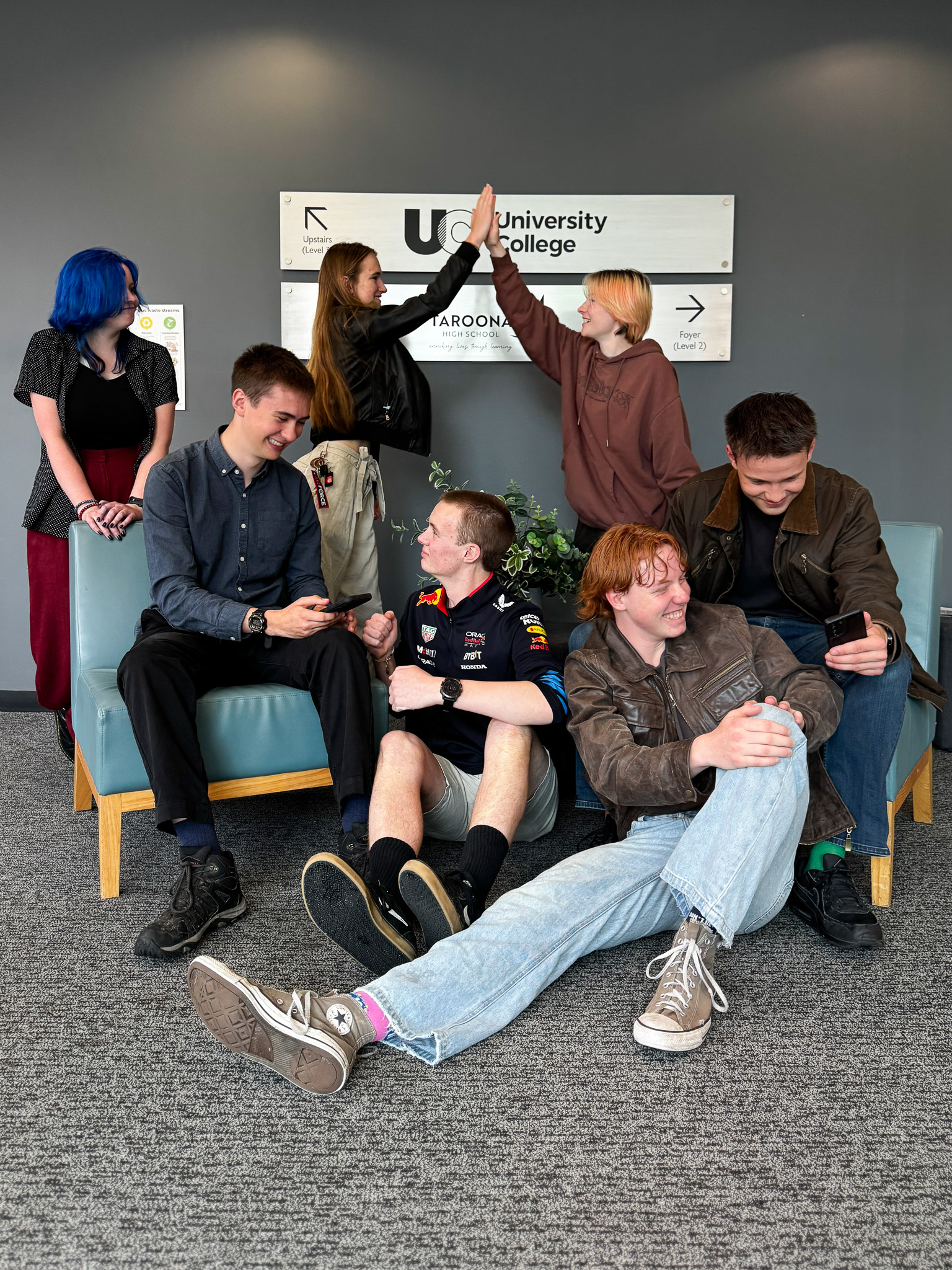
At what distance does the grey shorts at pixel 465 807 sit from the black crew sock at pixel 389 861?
0.25 metres

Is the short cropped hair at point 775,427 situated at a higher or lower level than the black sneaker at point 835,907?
higher

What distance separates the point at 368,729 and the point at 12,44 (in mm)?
3301

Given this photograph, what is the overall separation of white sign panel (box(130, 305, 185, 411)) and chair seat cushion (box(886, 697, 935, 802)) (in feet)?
9.71

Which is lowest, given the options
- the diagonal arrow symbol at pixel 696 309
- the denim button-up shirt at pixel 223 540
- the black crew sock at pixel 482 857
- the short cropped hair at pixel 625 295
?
the black crew sock at pixel 482 857

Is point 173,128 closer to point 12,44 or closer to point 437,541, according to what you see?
point 12,44

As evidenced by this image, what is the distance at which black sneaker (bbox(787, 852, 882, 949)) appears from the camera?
1.95 metres

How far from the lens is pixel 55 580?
3072mm

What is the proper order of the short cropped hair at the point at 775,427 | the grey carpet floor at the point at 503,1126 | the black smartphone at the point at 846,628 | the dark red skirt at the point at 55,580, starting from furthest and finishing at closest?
the dark red skirt at the point at 55,580, the short cropped hair at the point at 775,427, the black smartphone at the point at 846,628, the grey carpet floor at the point at 503,1126

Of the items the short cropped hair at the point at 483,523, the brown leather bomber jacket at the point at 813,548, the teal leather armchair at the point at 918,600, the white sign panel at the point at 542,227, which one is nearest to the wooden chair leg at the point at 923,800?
the teal leather armchair at the point at 918,600

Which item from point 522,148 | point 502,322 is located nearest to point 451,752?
point 502,322

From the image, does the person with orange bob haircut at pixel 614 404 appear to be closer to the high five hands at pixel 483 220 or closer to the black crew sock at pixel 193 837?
the high five hands at pixel 483 220

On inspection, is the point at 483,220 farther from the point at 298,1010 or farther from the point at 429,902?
the point at 298,1010

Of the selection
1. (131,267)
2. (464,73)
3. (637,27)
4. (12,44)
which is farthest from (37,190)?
(637,27)

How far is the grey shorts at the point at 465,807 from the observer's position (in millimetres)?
2168
